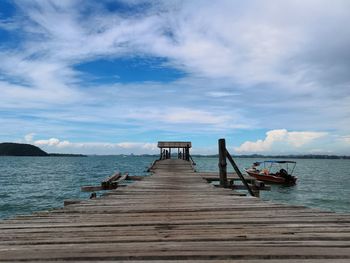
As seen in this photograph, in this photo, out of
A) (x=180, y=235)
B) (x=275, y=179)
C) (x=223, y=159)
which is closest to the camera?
(x=180, y=235)

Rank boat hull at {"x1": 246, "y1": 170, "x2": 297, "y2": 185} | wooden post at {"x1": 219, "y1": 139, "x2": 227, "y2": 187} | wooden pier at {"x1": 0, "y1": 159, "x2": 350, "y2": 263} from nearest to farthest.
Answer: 1. wooden pier at {"x1": 0, "y1": 159, "x2": 350, "y2": 263}
2. wooden post at {"x1": 219, "y1": 139, "x2": 227, "y2": 187}
3. boat hull at {"x1": 246, "y1": 170, "x2": 297, "y2": 185}

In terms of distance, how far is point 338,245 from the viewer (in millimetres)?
4148

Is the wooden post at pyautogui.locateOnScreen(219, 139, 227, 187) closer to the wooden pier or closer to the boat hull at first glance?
the wooden pier

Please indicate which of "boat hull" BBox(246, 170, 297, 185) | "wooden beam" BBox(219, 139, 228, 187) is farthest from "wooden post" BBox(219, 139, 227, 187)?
"boat hull" BBox(246, 170, 297, 185)

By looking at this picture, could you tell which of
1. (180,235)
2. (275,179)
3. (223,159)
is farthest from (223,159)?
(275,179)

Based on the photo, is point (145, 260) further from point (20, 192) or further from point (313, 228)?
point (20, 192)

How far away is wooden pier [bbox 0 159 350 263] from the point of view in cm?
381

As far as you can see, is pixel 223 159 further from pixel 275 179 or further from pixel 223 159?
pixel 275 179

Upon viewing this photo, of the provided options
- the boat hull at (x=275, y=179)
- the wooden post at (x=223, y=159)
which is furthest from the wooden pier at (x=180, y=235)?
the boat hull at (x=275, y=179)

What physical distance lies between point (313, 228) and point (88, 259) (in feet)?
10.7

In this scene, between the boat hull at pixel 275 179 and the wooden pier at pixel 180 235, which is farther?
the boat hull at pixel 275 179

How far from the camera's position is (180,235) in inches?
187

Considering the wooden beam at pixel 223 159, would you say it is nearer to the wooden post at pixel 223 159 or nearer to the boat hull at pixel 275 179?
the wooden post at pixel 223 159

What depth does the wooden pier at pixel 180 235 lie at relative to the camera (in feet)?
12.5
